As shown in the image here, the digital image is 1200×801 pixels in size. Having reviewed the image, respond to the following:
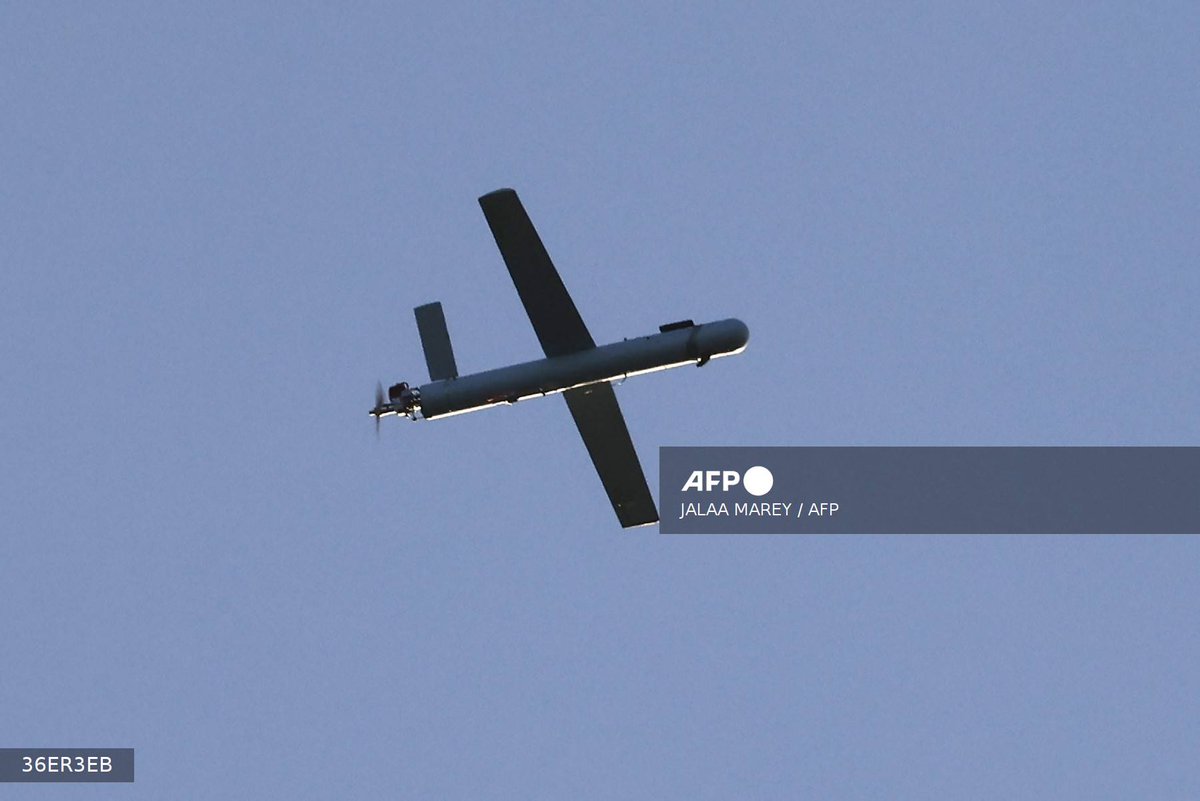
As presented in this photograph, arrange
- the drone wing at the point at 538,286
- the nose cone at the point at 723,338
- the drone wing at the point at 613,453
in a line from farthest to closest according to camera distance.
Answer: the drone wing at the point at 613,453
the drone wing at the point at 538,286
the nose cone at the point at 723,338

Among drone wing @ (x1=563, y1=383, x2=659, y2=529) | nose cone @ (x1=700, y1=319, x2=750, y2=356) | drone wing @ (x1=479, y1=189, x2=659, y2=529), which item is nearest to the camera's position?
nose cone @ (x1=700, y1=319, x2=750, y2=356)

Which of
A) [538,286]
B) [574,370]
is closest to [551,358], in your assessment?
[574,370]

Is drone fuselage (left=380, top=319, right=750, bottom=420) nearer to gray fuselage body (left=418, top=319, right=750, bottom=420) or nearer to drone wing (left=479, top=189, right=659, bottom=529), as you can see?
gray fuselage body (left=418, top=319, right=750, bottom=420)

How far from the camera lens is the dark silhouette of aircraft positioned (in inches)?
2662

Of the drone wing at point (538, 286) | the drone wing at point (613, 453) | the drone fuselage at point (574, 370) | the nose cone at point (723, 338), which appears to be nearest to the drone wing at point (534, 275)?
the drone wing at point (538, 286)

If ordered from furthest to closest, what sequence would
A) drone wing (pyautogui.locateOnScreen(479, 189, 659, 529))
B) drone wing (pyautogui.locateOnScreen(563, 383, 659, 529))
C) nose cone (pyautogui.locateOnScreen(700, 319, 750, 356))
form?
1. drone wing (pyautogui.locateOnScreen(563, 383, 659, 529))
2. drone wing (pyautogui.locateOnScreen(479, 189, 659, 529))
3. nose cone (pyautogui.locateOnScreen(700, 319, 750, 356))

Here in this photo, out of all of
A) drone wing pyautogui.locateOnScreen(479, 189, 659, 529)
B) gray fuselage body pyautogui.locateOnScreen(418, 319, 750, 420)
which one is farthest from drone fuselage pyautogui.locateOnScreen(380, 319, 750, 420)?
drone wing pyautogui.locateOnScreen(479, 189, 659, 529)

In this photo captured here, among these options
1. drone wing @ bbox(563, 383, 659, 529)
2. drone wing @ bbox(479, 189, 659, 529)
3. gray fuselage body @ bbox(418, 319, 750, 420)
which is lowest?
drone wing @ bbox(563, 383, 659, 529)

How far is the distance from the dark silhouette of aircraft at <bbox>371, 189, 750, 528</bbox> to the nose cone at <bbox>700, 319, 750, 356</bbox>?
29 millimetres

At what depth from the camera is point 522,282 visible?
68.1m

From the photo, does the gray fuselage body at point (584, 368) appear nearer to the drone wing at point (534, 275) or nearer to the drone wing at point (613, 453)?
the drone wing at point (534, 275)

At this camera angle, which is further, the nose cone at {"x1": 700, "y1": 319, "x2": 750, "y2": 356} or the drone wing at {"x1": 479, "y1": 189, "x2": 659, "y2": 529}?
the drone wing at {"x1": 479, "y1": 189, "x2": 659, "y2": 529}

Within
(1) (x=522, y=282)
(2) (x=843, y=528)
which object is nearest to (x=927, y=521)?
(2) (x=843, y=528)

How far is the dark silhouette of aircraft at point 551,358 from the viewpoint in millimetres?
67625
